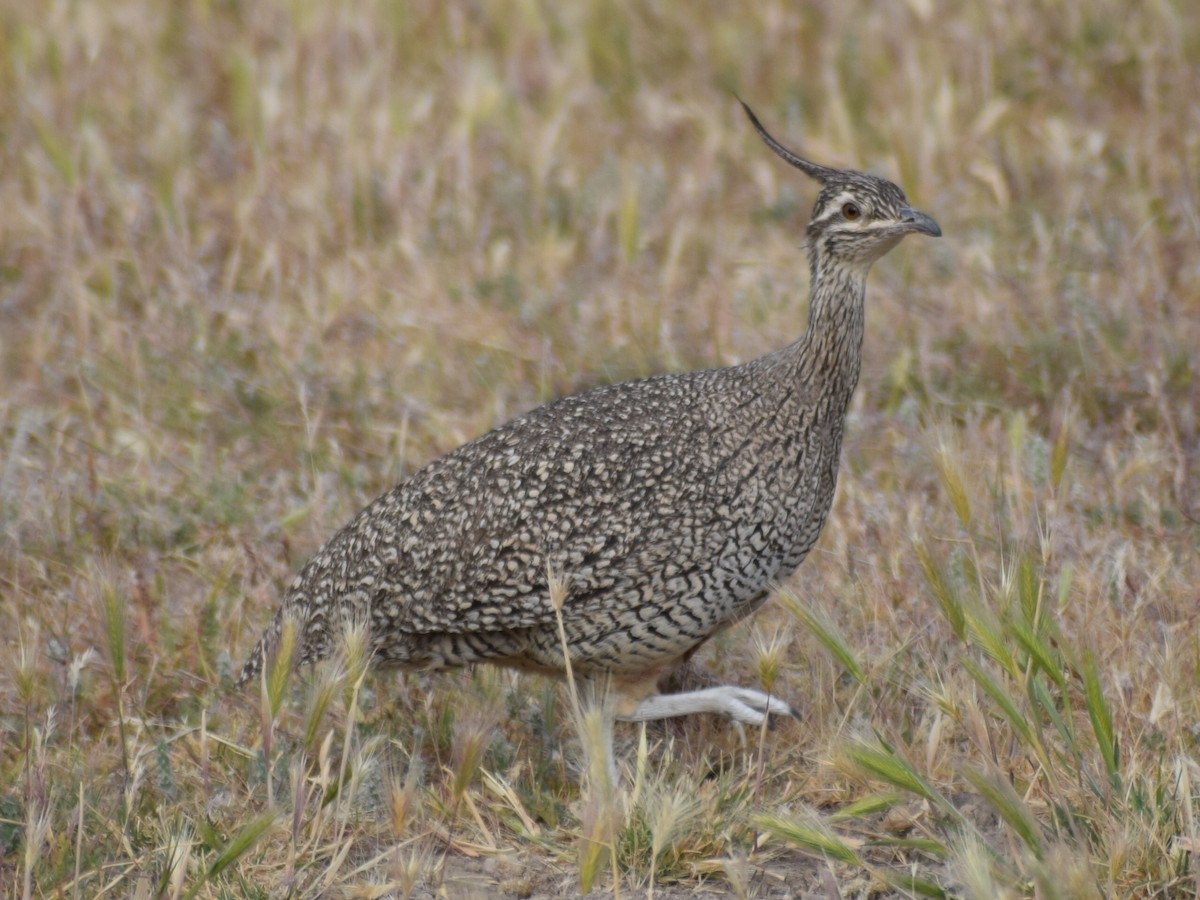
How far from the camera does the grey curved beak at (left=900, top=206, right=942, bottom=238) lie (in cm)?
441

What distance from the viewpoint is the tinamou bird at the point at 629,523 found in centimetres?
Result: 422

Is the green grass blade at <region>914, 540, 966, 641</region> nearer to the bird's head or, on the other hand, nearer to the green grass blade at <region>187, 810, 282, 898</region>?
the bird's head

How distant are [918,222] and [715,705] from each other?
1369 millimetres

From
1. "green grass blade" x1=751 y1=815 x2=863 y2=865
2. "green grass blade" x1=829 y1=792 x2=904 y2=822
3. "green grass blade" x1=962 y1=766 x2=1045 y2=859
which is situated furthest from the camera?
"green grass blade" x1=829 y1=792 x2=904 y2=822

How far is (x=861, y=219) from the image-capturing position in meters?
4.50

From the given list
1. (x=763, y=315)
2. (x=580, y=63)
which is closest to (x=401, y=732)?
(x=763, y=315)

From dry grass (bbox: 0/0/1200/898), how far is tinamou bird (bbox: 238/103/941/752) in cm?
25

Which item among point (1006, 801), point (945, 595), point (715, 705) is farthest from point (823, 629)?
point (715, 705)

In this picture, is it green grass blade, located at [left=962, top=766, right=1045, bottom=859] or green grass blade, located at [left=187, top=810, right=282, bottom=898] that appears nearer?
green grass blade, located at [left=962, top=766, right=1045, bottom=859]

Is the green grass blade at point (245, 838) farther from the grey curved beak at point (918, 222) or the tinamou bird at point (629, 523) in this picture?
the grey curved beak at point (918, 222)

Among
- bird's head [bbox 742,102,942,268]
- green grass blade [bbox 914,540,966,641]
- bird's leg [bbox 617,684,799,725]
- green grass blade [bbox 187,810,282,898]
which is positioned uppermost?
bird's head [bbox 742,102,942,268]

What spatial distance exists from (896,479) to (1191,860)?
92.5 inches

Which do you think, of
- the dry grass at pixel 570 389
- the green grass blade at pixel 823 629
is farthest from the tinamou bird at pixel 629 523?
the green grass blade at pixel 823 629

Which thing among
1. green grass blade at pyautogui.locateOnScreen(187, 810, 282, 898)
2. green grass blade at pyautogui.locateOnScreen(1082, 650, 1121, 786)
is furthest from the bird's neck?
green grass blade at pyautogui.locateOnScreen(187, 810, 282, 898)
